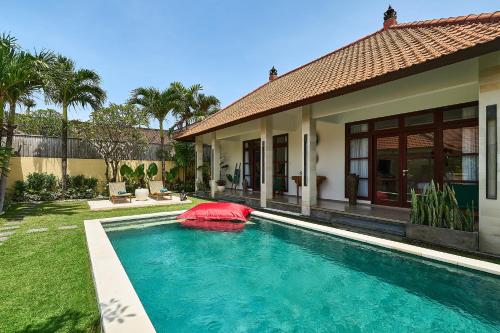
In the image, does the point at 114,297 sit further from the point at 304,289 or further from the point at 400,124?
the point at 400,124

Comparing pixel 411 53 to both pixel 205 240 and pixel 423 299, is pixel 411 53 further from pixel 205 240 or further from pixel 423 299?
pixel 205 240

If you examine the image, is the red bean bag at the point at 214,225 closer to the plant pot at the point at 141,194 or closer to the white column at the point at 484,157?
the plant pot at the point at 141,194

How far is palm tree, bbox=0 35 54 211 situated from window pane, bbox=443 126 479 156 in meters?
14.5

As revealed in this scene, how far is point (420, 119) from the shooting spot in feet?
29.4

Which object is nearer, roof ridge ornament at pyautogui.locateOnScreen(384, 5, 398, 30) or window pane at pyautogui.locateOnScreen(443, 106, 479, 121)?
window pane at pyautogui.locateOnScreen(443, 106, 479, 121)

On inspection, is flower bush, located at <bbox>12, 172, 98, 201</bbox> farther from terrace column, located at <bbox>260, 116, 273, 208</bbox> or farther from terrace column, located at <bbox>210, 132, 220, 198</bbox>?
terrace column, located at <bbox>260, 116, 273, 208</bbox>

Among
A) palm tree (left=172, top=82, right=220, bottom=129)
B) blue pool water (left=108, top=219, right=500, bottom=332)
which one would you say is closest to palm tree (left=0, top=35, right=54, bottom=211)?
blue pool water (left=108, top=219, right=500, bottom=332)

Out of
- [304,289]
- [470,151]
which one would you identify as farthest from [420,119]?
[304,289]

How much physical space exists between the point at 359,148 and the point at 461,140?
337 cm

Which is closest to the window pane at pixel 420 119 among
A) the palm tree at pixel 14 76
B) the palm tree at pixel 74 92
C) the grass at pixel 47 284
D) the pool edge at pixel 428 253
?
the pool edge at pixel 428 253

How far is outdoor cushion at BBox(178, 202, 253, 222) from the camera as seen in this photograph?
9.27 m

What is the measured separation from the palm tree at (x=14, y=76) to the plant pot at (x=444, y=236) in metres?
13.4

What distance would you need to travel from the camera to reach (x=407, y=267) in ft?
16.8

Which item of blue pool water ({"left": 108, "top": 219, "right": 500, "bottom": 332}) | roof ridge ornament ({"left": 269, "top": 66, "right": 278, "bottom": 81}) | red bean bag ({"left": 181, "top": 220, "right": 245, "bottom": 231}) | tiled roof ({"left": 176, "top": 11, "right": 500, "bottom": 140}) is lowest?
blue pool water ({"left": 108, "top": 219, "right": 500, "bottom": 332})
